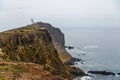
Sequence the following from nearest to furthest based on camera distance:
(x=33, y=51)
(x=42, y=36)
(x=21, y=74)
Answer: (x=21, y=74)
(x=33, y=51)
(x=42, y=36)

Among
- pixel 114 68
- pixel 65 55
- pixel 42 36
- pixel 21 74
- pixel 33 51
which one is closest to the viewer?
pixel 21 74

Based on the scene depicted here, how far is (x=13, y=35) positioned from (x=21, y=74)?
77026 millimetres

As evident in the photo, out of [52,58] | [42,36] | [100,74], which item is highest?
[42,36]

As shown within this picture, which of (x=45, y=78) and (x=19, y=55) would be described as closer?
(x=45, y=78)

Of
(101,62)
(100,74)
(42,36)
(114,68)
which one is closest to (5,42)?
(42,36)

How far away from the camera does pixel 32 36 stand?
361 ft

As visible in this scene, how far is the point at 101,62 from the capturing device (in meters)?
186

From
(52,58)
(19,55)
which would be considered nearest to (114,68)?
(52,58)

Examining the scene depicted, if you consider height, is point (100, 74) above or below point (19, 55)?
below

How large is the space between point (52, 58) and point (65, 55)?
204ft

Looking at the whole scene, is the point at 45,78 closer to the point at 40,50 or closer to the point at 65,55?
the point at 40,50

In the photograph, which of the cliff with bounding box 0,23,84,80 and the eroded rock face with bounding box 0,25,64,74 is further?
the eroded rock face with bounding box 0,25,64,74

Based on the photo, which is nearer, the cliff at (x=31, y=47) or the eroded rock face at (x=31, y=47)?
the cliff at (x=31, y=47)

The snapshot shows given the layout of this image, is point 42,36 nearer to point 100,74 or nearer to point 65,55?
point 100,74
